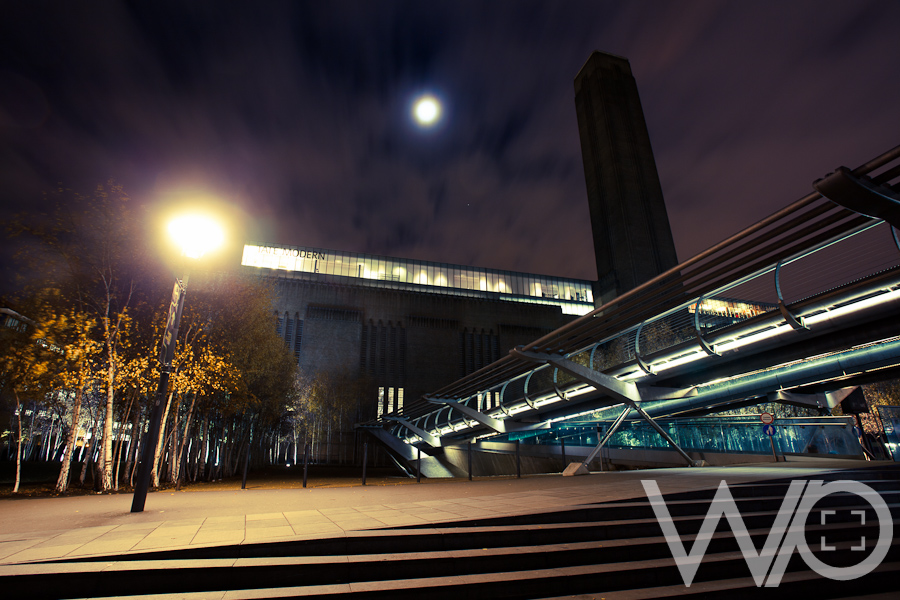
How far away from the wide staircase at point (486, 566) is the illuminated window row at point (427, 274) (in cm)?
6692

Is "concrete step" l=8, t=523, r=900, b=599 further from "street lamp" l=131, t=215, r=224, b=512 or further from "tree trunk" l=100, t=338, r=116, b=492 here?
"tree trunk" l=100, t=338, r=116, b=492

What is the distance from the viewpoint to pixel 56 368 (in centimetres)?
1225

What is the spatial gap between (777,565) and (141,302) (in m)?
17.8

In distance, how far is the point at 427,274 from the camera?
240 feet

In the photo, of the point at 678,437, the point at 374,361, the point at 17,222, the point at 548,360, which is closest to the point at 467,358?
the point at 374,361

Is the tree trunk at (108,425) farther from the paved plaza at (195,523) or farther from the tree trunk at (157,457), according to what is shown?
the paved plaza at (195,523)

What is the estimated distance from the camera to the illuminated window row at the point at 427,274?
68750 millimetres

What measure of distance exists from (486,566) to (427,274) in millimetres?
69213

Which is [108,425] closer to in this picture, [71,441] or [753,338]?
[71,441]

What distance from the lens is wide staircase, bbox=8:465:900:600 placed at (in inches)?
146

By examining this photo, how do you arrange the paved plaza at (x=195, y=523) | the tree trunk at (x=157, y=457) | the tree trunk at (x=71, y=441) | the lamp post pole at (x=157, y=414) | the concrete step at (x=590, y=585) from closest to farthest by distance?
1. the concrete step at (x=590, y=585)
2. the paved plaza at (x=195, y=523)
3. the lamp post pole at (x=157, y=414)
4. the tree trunk at (x=71, y=441)
5. the tree trunk at (x=157, y=457)

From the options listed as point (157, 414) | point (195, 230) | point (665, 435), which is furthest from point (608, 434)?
point (195, 230)

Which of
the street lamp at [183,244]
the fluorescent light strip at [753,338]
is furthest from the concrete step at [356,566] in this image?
the fluorescent light strip at [753,338]

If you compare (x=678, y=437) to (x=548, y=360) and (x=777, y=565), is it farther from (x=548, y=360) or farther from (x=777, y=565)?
(x=777, y=565)
